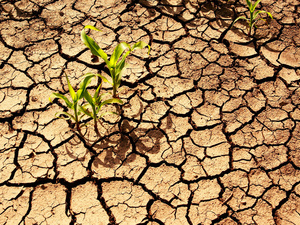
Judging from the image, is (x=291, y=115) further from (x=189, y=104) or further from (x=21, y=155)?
(x=21, y=155)

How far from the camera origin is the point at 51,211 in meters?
2.10

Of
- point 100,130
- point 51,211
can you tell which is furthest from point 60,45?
point 51,211

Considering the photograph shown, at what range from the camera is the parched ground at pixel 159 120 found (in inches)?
84.7

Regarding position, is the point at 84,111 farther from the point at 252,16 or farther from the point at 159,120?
the point at 252,16

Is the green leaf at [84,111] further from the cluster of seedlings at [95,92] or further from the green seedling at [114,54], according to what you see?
the green seedling at [114,54]

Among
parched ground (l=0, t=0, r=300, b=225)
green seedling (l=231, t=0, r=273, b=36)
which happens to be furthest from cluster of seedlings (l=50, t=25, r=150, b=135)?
green seedling (l=231, t=0, r=273, b=36)

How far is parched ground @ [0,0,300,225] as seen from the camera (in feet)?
7.06

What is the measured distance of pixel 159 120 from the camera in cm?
254

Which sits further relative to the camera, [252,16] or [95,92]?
[252,16]

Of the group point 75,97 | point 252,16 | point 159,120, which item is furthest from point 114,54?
point 252,16

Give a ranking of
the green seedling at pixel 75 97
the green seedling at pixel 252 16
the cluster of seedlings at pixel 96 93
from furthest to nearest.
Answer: the green seedling at pixel 252 16, the cluster of seedlings at pixel 96 93, the green seedling at pixel 75 97

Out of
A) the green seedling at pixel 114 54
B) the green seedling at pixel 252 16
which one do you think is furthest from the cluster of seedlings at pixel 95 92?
the green seedling at pixel 252 16

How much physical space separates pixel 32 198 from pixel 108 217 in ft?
2.00

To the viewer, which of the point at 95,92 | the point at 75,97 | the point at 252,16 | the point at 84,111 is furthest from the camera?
the point at 252,16
